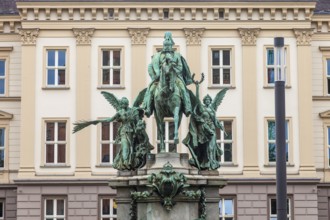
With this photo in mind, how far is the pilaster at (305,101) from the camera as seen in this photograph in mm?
45156

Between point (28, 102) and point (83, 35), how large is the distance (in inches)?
171

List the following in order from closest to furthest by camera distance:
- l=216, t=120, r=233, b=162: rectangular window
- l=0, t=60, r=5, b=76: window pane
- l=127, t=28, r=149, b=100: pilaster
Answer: l=216, t=120, r=233, b=162: rectangular window, l=127, t=28, r=149, b=100: pilaster, l=0, t=60, r=5, b=76: window pane

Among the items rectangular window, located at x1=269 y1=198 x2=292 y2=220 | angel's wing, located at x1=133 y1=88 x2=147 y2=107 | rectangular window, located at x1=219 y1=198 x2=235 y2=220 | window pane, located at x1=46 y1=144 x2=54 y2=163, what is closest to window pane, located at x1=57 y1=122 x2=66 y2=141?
window pane, located at x1=46 y1=144 x2=54 y2=163

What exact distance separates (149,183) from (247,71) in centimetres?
2505

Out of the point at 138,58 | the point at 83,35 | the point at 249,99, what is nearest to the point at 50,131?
the point at 83,35

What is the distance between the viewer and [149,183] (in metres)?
21.5

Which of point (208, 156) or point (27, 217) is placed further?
point (27, 217)

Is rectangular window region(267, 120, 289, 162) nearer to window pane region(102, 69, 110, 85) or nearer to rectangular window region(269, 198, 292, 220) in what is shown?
rectangular window region(269, 198, 292, 220)

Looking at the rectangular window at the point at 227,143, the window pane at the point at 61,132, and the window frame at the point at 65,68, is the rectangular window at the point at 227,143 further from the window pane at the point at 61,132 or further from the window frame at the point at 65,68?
the window frame at the point at 65,68

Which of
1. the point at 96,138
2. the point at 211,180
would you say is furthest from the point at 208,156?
the point at 96,138

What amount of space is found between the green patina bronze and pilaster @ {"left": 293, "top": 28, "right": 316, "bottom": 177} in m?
23.5

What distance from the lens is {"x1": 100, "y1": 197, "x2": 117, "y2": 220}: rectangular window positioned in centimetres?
4462

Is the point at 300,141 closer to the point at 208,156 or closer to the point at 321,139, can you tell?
the point at 321,139

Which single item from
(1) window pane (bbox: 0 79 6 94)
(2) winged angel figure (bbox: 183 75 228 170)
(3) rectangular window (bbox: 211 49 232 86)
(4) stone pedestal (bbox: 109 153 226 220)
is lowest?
(4) stone pedestal (bbox: 109 153 226 220)
